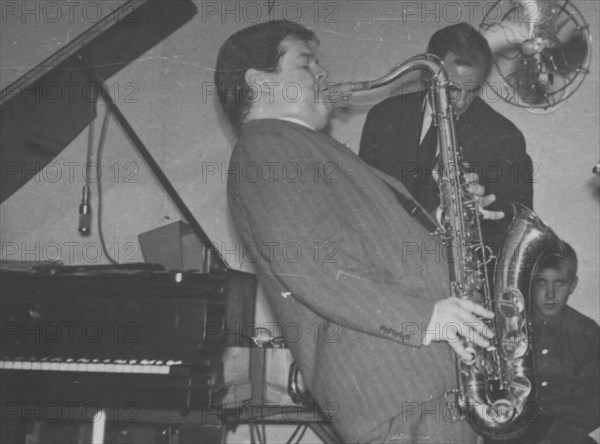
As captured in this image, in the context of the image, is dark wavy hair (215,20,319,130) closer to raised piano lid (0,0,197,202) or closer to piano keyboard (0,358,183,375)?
raised piano lid (0,0,197,202)

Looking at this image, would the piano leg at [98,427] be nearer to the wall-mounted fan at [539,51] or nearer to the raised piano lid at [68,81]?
the raised piano lid at [68,81]

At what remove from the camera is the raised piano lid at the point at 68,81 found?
8.23ft

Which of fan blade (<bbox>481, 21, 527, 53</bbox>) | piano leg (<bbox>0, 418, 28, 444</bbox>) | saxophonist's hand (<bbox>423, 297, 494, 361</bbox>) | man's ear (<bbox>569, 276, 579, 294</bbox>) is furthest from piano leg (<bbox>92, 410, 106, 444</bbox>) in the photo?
fan blade (<bbox>481, 21, 527, 53</bbox>)

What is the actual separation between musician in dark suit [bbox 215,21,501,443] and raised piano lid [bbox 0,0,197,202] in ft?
3.83

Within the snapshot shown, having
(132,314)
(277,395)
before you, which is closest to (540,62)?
(277,395)

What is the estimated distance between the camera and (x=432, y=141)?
2.92m

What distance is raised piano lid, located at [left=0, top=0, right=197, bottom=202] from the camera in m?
2.51

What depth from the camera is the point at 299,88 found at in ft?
6.69

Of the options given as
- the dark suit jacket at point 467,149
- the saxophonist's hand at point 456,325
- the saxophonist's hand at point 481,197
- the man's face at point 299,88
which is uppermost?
the dark suit jacket at point 467,149

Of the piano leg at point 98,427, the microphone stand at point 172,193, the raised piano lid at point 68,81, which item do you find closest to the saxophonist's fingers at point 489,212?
the microphone stand at point 172,193

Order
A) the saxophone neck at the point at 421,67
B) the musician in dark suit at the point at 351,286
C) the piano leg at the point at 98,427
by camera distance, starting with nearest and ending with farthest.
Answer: the musician in dark suit at the point at 351,286 < the piano leg at the point at 98,427 < the saxophone neck at the point at 421,67

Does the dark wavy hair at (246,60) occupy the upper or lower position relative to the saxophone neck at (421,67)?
lower

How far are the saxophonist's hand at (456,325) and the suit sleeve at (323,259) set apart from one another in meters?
0.03

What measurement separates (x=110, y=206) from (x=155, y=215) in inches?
10.2
